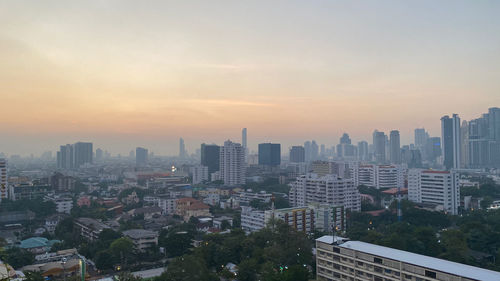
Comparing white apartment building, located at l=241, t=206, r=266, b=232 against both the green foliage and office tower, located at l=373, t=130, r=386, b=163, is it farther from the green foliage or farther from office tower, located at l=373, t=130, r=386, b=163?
office tower, located at l=373, t=130, r=386, b=163

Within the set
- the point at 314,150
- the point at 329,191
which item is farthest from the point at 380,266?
the point at 314,150

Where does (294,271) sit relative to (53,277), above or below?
above

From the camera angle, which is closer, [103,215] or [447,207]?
[103,215]

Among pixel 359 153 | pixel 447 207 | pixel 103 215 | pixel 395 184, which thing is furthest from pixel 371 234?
pixel 359 153

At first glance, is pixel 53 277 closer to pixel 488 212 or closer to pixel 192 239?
pixel 192 239

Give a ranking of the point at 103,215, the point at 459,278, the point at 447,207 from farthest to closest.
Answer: the point at 447,207 < the point at 103,215 < the point at 459,278

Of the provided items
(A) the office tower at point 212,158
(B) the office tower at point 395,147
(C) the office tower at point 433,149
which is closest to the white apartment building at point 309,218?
(A) the office tower at point 212,158

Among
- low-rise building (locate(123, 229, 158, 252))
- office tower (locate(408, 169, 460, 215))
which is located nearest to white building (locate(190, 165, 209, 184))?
office tower (locate(408, 169, 460, 215))
